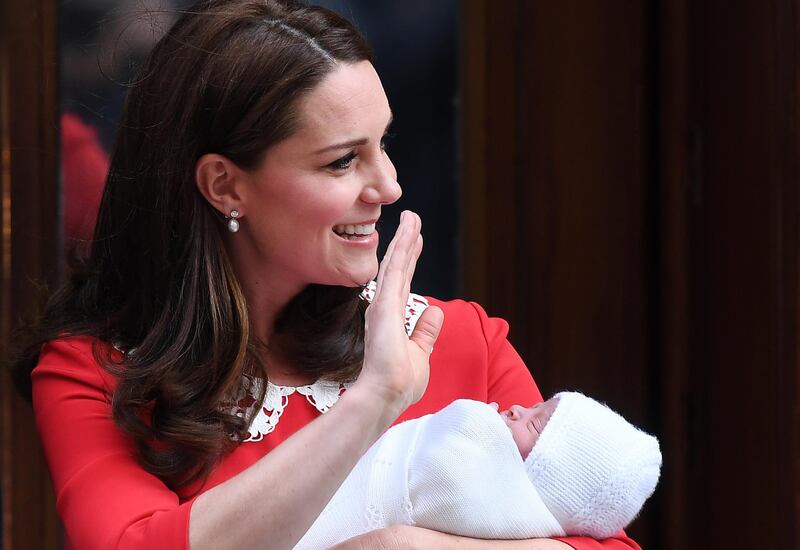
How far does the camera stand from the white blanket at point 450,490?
169 centimetres

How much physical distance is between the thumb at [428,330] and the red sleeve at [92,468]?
38 centimetres

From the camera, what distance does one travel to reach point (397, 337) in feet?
5.24

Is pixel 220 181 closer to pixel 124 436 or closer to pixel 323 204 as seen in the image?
pixel 323 204

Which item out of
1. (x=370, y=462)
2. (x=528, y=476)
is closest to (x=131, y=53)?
(x=370, y=462)

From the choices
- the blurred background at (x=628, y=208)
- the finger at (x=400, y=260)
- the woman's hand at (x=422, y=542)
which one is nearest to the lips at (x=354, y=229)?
the finger at (x=400, y=260)

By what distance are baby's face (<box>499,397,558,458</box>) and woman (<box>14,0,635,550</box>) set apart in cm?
14

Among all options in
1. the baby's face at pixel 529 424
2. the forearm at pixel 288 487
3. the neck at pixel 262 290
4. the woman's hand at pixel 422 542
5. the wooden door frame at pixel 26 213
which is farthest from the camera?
the wooden door frame at pixel 26 213

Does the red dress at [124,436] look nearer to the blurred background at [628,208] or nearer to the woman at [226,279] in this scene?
the woman at [226,279]

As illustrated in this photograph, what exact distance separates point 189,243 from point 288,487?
50 centimetres

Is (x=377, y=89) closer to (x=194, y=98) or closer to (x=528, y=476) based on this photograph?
(x=194, y=98)

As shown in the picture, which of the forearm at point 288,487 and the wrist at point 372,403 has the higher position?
the wrist at point 372,403

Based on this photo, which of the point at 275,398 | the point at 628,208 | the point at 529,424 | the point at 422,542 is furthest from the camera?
the point at 628,208

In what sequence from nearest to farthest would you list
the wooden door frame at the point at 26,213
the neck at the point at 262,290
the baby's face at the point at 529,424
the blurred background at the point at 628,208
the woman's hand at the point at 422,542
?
the woman's hand at the point at 422,542 → the baby's face at the point at 529,424 → the neck at the point at 262,290 → the wooden door frame at the point at 26,213 → the blurred background at the point at 628,208

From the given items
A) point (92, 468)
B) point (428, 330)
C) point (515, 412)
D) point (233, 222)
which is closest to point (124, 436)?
point (92, 468)
